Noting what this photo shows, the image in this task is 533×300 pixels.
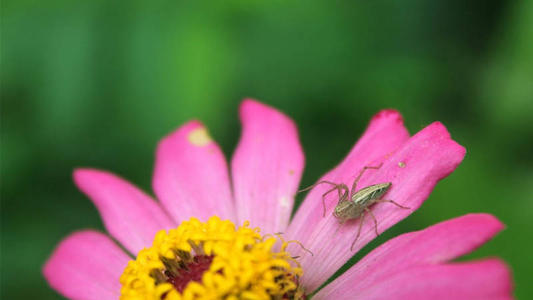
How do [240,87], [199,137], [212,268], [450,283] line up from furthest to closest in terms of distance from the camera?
[240,87]
[199,137]
[212,268]
[450,283]

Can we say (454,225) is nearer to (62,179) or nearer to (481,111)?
(481,111)

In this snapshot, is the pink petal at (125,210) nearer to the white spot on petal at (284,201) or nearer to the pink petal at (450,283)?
the white spot on petal at (284,201)

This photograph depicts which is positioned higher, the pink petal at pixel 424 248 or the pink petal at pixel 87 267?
the pink petal at pixel 424 248

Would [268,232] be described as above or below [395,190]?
below

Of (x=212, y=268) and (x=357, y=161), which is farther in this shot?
(x=357, y=161)

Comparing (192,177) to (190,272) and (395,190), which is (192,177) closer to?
(190,272)

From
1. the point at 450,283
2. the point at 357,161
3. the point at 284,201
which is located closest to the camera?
the point at 450,283

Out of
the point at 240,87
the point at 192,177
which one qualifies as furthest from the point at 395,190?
the point at 240,87

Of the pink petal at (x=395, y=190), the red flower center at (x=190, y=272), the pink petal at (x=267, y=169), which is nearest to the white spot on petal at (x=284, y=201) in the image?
the pink petal at (x=267, y=169)
